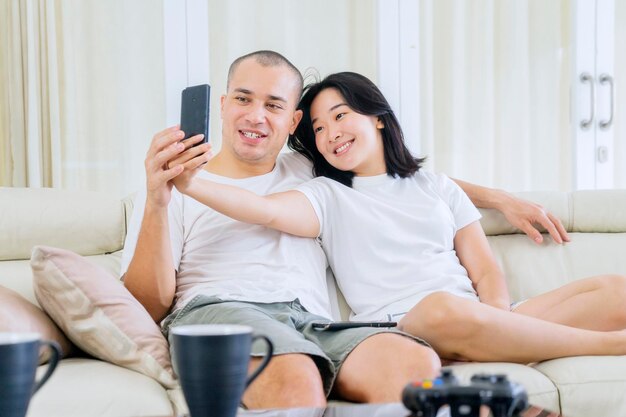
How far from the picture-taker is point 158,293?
1819 mm

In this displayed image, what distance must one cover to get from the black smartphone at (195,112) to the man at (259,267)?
0.02 meters

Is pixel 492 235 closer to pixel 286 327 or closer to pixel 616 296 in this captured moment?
pixel 616 296

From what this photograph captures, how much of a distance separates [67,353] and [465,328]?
858 mm

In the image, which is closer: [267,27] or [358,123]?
[358,123]

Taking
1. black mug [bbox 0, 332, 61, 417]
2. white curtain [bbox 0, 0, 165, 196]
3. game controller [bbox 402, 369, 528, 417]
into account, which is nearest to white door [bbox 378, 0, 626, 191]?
white curtain [bbox 0, 0, 165, 196]

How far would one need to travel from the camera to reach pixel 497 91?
3.55m

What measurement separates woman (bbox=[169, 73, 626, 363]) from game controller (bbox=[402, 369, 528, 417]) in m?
0.81

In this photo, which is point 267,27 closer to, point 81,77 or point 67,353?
point 81,77

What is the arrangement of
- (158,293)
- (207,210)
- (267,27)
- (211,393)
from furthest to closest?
(267,27) → (207,210) → (158,293) → (211,393)

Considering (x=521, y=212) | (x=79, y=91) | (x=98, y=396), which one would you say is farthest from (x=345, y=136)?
(x=79, y=91)

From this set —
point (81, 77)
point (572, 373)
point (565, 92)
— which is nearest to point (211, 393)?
point (572, 373)

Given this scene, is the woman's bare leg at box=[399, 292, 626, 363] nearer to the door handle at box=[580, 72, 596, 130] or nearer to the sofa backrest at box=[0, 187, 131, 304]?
the sofa backrest at box=[0, 187, 131, 304]

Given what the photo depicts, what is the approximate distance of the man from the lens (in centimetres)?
152

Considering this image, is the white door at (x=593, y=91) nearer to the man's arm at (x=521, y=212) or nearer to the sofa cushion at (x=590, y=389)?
the man's arm at (x=521, y=212)
